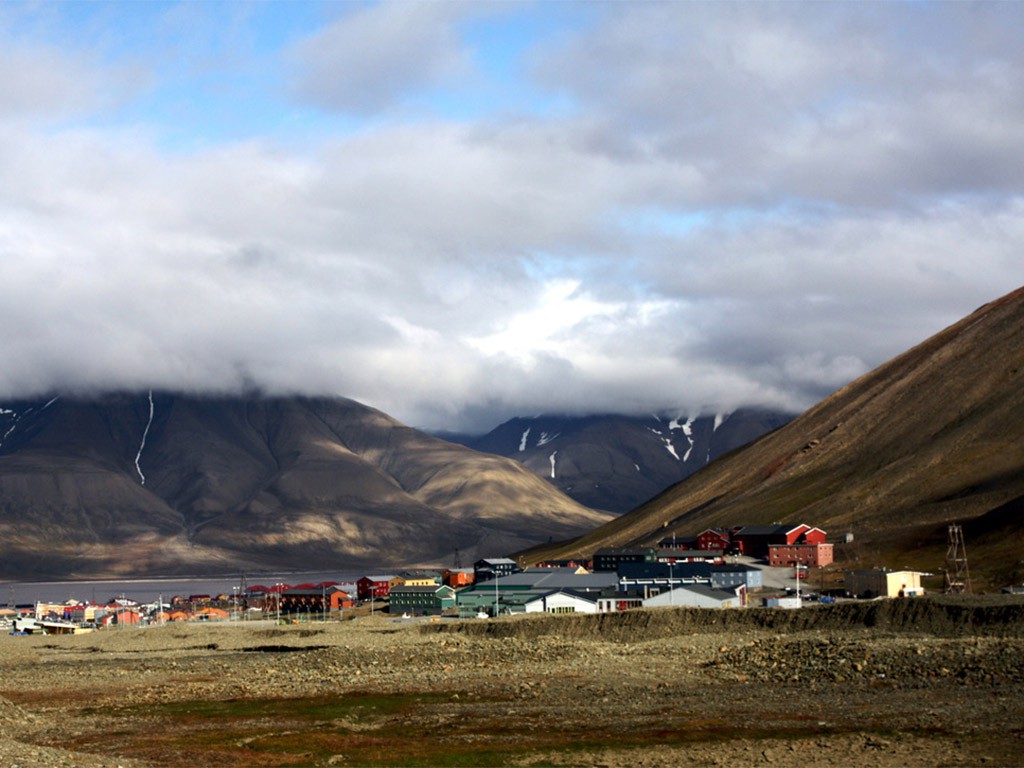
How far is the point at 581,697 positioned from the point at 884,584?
228 ft

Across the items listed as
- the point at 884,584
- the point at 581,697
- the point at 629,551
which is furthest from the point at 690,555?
the point at 581,697

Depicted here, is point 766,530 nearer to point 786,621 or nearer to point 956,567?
point 956,567

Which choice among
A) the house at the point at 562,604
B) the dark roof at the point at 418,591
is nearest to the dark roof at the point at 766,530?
the dark roof at the point at 418,591

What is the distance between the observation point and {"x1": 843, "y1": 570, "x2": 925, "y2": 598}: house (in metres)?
127

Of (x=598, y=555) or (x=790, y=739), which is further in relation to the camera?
(x=598, y=555)

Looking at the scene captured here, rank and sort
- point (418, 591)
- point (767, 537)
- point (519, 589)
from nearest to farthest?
point (519, 589), point (418, 591), point (767, 537)

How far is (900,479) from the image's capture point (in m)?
199

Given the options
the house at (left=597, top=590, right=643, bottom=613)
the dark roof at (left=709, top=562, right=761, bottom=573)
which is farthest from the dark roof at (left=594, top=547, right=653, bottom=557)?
the house at (left=597, top=590, right=643, bottom=613)

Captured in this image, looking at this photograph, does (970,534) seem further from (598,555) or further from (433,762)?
(433,762)

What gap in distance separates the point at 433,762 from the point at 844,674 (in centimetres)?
2754

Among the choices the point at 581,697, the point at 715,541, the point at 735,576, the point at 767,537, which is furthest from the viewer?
the point at 715,541

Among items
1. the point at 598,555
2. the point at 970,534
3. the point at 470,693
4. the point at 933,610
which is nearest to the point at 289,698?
the point at 470,693

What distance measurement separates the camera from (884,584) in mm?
127688

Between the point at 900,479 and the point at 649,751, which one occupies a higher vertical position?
the point at 900,479
